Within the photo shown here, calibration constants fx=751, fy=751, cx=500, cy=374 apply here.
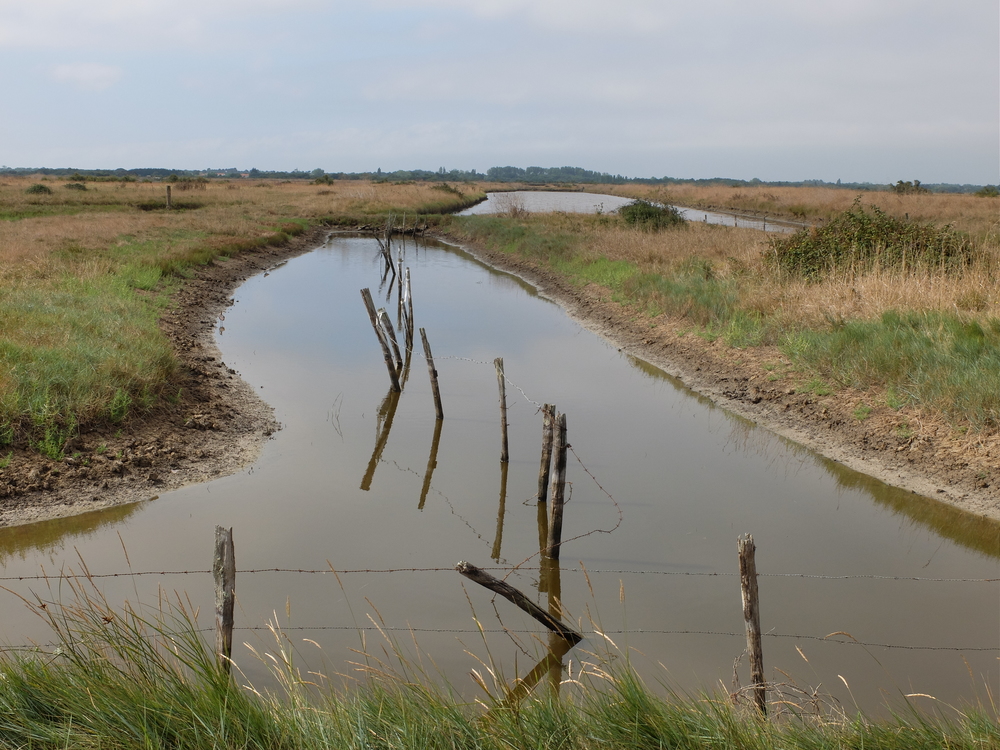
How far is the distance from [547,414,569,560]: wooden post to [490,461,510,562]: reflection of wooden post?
0.55m

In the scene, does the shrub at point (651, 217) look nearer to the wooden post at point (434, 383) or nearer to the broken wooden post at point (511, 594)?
the wooden post at point (434, 383)

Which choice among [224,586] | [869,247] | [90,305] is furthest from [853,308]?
[90,305]

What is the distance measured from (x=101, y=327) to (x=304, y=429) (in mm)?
3555

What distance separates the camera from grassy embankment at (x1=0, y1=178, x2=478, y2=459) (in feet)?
26.8

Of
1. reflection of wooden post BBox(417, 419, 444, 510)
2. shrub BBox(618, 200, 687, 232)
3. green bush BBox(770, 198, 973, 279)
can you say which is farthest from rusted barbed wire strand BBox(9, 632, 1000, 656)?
shrub BBox(618, 200, 687, 232)

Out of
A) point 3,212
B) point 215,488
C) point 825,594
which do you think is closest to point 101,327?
point 215,488

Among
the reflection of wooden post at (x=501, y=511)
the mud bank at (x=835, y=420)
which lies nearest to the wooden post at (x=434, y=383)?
the reflection of wooden post at (x=501, y=511)

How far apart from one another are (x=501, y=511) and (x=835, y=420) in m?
4.90

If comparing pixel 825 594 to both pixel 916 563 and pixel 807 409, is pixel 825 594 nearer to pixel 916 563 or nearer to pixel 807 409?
pixel 916 563

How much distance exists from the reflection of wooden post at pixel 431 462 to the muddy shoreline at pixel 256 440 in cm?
206

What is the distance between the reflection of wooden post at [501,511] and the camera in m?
6.82

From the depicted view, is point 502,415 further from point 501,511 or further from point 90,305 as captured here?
point 90,305

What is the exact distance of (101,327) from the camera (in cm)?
1082

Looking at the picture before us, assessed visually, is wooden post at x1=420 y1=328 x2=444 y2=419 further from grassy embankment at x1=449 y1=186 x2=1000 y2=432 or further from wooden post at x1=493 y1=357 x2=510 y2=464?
grassy embankment at x1=449 y1=186 x2=1000 y2=432
